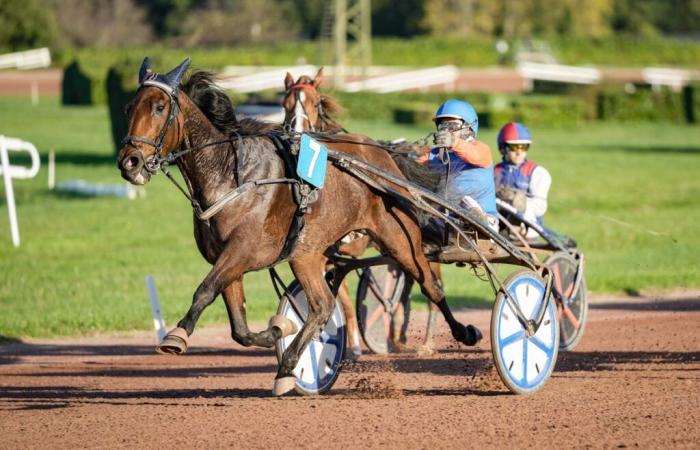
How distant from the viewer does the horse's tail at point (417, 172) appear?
290 inches

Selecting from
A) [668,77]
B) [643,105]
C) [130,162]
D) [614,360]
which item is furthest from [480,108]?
[130,162]

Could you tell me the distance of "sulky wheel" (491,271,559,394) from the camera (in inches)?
264

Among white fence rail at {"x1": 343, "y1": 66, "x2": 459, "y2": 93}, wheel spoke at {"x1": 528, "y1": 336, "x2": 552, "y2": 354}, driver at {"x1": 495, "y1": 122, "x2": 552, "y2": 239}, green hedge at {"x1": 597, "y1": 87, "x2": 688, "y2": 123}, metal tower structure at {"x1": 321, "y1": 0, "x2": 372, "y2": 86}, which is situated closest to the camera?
wheel spoke at {"x1": 528, "y1": 336, "x2": 552, "y2": 354}

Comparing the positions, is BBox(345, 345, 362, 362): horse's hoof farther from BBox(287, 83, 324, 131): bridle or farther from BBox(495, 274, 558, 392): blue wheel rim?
BBox(287, 83, 324, 131): bridle

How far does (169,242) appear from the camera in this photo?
14898 millimetres

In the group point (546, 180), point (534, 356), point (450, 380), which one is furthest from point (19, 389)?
point (546, 180)

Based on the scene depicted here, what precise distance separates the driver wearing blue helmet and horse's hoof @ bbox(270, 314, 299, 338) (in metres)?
1.45

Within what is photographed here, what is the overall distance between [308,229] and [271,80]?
3267 centimetres

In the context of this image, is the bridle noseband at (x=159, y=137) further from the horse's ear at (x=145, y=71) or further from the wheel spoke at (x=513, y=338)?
the wheel spoke at (x=513, y=338)

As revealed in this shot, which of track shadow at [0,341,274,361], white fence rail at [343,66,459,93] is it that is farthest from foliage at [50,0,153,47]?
track shadow at [0,341,274,361]

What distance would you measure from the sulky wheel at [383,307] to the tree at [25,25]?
42.3 m

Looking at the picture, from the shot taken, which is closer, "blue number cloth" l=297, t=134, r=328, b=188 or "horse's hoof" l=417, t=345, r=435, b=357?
"blue number cloth" l=297, t=134, r=328, b=188

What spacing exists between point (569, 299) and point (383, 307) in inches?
55.7

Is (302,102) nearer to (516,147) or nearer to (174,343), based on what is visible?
(516,147)
